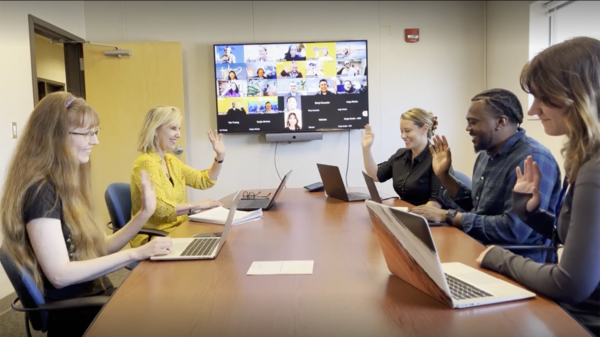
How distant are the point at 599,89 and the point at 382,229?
0.68 meters

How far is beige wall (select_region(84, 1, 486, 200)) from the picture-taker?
15.1ft

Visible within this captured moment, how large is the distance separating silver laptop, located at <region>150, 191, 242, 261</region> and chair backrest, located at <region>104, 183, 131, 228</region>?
97 cm

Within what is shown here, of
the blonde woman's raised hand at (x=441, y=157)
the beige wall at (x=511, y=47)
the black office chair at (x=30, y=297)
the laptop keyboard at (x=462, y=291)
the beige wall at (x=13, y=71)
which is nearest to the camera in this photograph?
the laptop keyboard at (x=462, y=291)

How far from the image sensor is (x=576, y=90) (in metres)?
1.21

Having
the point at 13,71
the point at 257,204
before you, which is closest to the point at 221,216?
the point at 257,204

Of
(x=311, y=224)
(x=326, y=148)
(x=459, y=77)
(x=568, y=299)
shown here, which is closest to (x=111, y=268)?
(x=311, y=224)

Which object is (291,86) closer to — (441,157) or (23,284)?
(441,157)

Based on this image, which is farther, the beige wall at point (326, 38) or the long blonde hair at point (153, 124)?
the beige wall at point (326, 38)

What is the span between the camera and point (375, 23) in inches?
182

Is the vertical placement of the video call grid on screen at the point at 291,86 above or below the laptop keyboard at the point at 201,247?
above

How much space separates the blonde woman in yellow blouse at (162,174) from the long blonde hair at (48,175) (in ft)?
2.83

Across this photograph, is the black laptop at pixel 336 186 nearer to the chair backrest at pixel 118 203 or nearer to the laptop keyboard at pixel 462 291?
the chair backrest at pixel 118 203

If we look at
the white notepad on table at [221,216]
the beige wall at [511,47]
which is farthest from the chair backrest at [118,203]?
the beige wall at [511,47]

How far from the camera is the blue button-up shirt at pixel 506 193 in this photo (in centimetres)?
181
